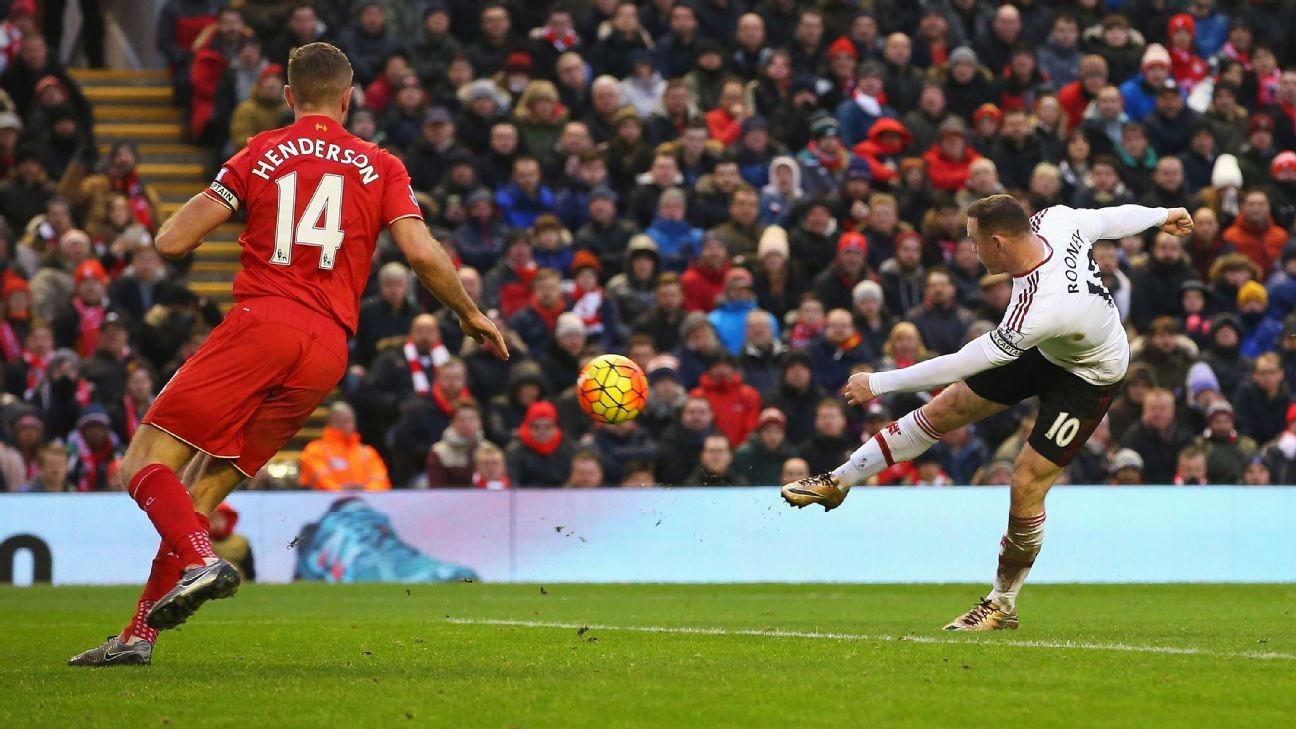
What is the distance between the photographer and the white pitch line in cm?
883

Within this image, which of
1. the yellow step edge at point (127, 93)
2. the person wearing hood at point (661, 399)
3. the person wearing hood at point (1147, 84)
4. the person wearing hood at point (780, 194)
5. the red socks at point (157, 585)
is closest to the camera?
the red socks at point (157, 585)

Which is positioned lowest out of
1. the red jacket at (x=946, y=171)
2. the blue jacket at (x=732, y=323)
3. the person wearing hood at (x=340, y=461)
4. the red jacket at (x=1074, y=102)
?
the person wearing hood at (x=340, y=461)

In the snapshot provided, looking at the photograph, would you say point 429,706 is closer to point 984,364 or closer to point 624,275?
point 984,364

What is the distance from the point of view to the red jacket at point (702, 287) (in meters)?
19.9

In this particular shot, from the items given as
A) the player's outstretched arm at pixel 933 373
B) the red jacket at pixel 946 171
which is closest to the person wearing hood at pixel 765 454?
the red jacket at pixel 946 171

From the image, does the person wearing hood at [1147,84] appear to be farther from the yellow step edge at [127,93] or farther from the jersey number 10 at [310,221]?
the jersey number 10 at [310,221]

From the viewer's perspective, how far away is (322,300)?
27.6ft

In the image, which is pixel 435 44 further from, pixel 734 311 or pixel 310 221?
pixel 310 221

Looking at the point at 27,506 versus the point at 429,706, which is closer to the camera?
the point at 429,706

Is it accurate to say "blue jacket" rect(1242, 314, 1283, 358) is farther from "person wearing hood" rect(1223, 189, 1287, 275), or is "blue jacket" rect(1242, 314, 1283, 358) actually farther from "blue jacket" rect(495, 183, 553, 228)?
"blue jacket" rect(495, 183, 553, 228)

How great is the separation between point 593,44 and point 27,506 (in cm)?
916

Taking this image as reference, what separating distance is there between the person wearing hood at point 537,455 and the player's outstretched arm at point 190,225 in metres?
9.52

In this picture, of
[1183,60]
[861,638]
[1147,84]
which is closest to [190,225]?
[861,638]

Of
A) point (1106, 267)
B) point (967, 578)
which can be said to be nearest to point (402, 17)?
point (1106, 267)
